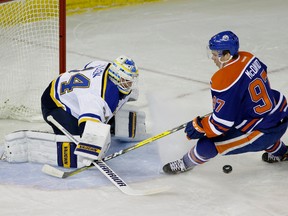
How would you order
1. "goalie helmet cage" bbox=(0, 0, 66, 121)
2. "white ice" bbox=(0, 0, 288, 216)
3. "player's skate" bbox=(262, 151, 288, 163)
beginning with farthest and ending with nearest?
"goalie helmet cage" bbox=(0, 0, 66, 121)
"player's skate" bbox=(262, 151, 288, 163)
"white ice" bbox=(0, 0, 288, 216)

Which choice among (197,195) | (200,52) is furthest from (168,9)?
(197,195)

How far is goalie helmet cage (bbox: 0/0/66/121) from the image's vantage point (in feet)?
14.2

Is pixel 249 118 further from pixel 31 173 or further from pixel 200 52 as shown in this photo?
pixel 200 52

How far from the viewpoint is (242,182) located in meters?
3.36

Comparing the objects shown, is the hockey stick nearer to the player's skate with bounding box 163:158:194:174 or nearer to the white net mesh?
the player's skate with bounding box 163:158:194:174

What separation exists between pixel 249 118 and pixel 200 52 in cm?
275

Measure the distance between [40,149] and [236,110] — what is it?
1005mm

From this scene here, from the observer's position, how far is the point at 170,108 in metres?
4.39

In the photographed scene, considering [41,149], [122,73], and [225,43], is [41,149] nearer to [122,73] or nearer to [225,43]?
[122,73]

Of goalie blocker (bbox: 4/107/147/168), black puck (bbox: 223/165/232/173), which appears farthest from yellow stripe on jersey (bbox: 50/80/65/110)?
black puck (bbox: 223/165/232/173)

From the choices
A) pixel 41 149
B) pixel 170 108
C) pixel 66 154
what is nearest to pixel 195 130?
pixel 66 154

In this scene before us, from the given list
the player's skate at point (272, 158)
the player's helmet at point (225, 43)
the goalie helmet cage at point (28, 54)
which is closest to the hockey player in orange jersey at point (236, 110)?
the player's helmet at point (225, 43)

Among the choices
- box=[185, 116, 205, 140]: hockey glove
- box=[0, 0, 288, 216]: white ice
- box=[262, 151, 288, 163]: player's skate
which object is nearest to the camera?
box=[0, 0, 288, 216]: white ice

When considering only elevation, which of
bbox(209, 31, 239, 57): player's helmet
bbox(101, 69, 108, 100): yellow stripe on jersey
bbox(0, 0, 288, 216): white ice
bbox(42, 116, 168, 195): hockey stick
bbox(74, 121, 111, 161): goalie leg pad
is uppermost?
bbox(209, 31, 239, 57): player's helmet
